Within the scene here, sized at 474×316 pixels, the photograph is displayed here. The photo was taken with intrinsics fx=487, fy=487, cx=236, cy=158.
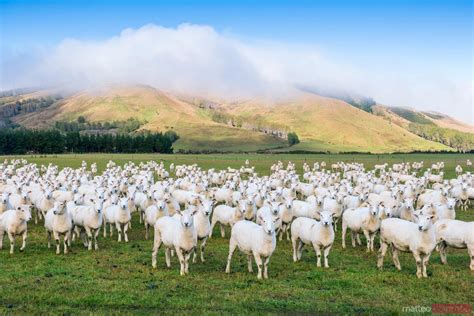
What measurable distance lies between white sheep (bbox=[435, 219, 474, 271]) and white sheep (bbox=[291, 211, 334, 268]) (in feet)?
13.0

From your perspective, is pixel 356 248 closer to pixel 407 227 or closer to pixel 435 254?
pixel 435 254

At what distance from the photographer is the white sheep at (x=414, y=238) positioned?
15.2m

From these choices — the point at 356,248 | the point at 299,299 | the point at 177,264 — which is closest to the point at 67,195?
the point at 177,264

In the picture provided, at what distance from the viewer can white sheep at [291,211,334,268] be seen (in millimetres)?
16656

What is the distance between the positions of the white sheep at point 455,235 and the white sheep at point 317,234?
3971 mm

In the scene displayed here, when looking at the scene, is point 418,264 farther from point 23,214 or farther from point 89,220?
point 23,214

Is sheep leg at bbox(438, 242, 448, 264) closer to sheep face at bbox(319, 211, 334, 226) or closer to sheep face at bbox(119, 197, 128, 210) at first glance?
sheep face at bbox(319, 211, 334, 226)

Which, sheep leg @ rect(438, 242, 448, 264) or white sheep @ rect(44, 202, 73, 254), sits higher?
white sheep @ rect(44, 202, 73, 254)

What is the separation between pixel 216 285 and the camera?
14047 millimetres

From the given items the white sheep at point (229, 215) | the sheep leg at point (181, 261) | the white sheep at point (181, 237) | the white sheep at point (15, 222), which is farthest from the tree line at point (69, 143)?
the sheep leg at point (181, 261)

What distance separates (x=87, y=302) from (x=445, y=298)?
9311 millimetres

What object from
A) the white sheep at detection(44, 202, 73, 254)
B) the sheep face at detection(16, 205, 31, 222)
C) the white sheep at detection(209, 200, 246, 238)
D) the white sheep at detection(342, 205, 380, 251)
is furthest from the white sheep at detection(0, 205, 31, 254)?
the white sheep at detection(342, 205, 380, 251)

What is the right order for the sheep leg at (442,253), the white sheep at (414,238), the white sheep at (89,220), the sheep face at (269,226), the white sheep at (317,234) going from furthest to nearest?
the white sheep at (89,220) → the sheep leg at (442,253) → the white sheep at (317,234) → the white sheep at (414,238) → the sheep face at (269,226)

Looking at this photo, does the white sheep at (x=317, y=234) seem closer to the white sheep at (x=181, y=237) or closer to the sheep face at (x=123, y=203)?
the white sheep at (x=181, y=237)
